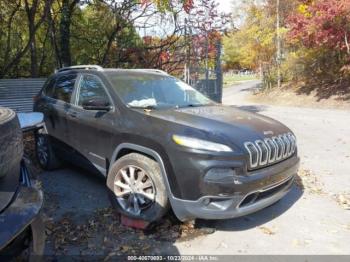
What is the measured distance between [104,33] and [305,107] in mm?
11075

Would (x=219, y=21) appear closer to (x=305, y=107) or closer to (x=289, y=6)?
(x=305, y=107)

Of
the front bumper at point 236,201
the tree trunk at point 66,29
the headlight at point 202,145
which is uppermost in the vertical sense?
the tree trunk at point 66,29

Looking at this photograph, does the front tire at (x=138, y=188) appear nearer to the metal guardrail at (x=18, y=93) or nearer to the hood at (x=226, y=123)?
the hood at (x=226, y=123)

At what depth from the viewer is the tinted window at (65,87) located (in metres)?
5.43

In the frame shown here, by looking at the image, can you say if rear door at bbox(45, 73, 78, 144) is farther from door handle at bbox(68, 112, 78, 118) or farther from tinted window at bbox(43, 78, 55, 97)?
door handle at bbox(68, 112, 78, 118)

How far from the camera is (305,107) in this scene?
59.4ft

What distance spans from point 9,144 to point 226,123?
7.60 feet

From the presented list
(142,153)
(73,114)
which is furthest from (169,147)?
(73,114)

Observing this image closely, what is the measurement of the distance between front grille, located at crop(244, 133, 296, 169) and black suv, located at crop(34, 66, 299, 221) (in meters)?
0.01

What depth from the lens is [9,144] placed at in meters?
2.32

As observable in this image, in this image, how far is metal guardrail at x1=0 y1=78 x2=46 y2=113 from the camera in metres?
9.13

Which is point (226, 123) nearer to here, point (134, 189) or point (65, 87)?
point (134, 189)

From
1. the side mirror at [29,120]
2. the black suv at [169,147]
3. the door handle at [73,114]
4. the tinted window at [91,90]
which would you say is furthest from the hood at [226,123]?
the door handle at [73,114]

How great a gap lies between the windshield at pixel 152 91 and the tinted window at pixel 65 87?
0.85 meters
